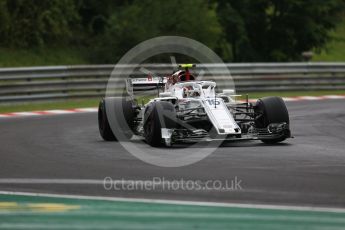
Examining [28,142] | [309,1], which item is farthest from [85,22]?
[28,142]

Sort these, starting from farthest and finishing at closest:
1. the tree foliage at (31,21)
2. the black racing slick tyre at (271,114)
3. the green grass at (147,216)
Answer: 1. the tree foliage at (31,21)
2. the black racing slick tyre at (271,114)
3. the green grass at (147,216)

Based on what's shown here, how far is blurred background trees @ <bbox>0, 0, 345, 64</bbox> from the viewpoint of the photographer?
107 feet

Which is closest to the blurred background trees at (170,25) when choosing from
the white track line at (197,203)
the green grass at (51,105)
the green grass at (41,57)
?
the green grass at (41,57)

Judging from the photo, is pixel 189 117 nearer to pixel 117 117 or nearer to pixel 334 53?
pixel 117 117

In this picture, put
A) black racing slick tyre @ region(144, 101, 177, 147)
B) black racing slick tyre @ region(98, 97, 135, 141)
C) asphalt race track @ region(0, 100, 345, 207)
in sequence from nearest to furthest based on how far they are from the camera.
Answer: asphalt race track @ region(0, 100, 345, 207) → black racing slick tyre @ region(144, 101, 177, 147) → black racing slick tyre @ region(98, 97, 135, 141)

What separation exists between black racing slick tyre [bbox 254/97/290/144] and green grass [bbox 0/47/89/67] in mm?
19635

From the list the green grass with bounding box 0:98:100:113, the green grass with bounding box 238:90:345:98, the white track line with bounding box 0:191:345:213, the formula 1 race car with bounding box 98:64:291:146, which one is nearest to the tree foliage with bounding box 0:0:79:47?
the green grass with bounding box 0:98:100:113

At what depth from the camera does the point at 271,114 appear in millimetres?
14070

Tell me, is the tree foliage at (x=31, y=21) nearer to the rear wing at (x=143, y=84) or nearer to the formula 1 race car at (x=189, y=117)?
the rear wing at (x=143, y=84)

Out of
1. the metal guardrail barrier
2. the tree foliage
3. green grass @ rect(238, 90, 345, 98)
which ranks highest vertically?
the tree foliage

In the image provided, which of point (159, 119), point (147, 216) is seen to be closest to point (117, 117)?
point (159, 119)

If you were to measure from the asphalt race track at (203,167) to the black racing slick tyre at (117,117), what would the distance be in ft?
0.81

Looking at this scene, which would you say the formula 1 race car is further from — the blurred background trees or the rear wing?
the blurred background trees

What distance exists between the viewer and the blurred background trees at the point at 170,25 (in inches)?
1283
